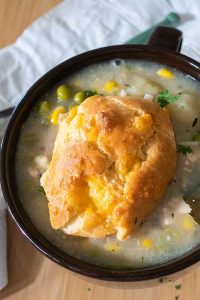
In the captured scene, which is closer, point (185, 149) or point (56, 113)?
point (185, 149)

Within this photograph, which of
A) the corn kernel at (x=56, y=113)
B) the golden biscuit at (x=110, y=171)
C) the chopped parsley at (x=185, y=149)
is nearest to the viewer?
the golden biscuit at (x=110, y=171)

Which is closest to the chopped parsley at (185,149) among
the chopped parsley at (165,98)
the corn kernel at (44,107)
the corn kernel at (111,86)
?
the chopped parsley at (165,98)

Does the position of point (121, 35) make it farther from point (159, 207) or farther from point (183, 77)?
point (159, 207)

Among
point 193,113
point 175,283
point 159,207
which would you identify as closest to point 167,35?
point 193,113

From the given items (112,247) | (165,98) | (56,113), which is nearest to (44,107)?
(56,113)

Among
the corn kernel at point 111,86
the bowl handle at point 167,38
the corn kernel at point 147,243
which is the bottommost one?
the corn kernel at point 147,243

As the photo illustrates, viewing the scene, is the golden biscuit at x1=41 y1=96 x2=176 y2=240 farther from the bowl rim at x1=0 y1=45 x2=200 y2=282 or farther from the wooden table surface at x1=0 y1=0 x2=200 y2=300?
the wooden table surface at x1=0 y1=0 x2=200 y2=300

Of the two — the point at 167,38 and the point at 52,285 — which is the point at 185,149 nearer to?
the point at 167,38

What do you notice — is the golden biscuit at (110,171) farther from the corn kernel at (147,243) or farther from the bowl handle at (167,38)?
the bowl handle at (167,38)
